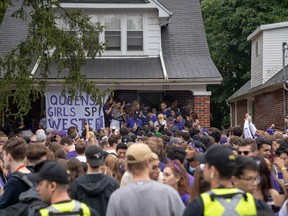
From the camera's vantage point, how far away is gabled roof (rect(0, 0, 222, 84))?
22.9 meters

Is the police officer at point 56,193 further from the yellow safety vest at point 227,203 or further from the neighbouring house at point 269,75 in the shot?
the neighbouring house at point 269,75

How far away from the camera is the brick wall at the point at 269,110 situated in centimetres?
2678

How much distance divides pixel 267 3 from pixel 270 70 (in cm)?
1019

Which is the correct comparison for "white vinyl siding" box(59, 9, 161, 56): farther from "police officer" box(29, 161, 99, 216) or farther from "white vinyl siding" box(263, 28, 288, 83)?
"police officer" box(29, 161, 99, 216)

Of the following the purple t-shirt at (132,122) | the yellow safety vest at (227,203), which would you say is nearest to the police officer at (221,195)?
the yellow safety vest at (227,203)

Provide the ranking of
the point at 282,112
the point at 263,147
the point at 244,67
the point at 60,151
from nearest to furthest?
the point at 60,151 → the point at 263,147 → the point at 282,112 → the point at 244,67

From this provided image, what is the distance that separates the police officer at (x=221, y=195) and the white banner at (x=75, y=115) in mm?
15377

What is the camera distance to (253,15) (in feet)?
128

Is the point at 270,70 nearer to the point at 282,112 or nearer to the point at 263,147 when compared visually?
the point at 282,112

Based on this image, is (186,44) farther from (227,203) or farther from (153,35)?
(227,203)

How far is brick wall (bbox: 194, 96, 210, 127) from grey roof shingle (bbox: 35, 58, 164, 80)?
1.60m

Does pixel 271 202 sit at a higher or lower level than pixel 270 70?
lower

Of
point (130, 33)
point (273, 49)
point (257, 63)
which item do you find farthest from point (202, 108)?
point (257, 63)

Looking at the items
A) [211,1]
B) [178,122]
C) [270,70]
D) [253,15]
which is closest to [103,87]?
[178,122]
